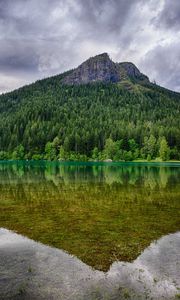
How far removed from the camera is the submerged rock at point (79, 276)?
1350 centimetres

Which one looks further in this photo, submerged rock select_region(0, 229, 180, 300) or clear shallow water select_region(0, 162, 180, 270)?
clear shallow water select_region(0, 162, 180, 270)

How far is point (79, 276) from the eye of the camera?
50.6 ft

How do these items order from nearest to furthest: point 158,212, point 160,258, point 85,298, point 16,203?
point 85,298 → point 160,258 → point 158,212 → point 16,203

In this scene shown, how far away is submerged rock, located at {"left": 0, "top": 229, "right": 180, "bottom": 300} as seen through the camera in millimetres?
13500

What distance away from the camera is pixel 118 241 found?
21.3 meters

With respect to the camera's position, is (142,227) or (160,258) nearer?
(160,258)

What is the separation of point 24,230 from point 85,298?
12.5 m

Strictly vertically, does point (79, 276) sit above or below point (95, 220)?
above

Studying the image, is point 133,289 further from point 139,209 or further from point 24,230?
point 139,209

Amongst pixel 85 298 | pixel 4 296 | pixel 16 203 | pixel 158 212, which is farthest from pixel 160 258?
pixel 16 203

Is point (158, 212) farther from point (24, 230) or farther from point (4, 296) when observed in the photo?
point (4, 296)

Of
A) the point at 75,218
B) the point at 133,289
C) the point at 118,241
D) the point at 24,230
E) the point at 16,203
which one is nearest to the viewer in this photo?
the point at 133,289

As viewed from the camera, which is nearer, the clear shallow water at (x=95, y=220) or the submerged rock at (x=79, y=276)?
the submerged rock at (x=79, y=276)

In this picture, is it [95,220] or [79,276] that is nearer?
[79,276]
